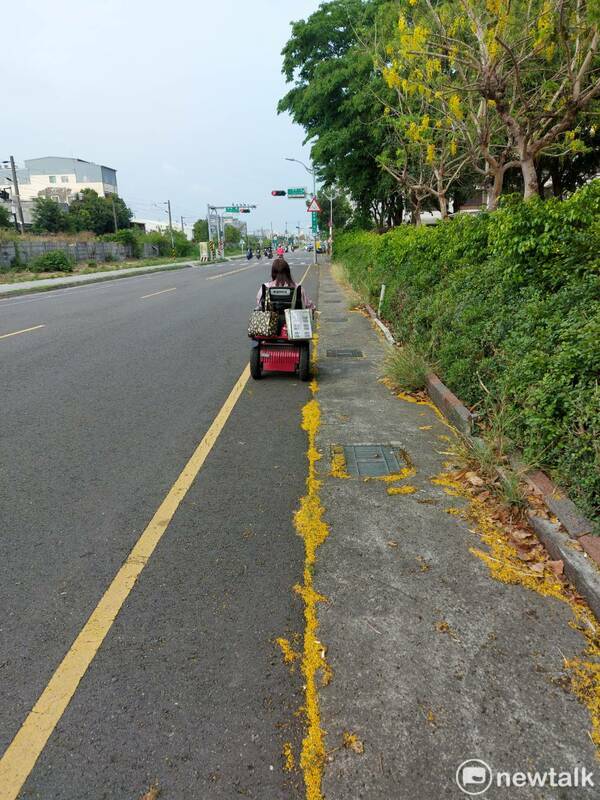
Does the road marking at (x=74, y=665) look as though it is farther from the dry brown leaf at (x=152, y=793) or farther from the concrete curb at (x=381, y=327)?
the concrete curb at (x=381, y=327)

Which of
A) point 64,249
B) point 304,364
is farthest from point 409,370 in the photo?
point 64,249

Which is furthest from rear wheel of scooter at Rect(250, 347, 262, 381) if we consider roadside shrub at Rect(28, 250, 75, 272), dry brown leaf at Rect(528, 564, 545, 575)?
roadside shrub at Rect(28, 250, 75, 272)

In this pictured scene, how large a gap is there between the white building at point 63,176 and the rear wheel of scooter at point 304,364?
116190mm

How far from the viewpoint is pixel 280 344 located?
26.0ft

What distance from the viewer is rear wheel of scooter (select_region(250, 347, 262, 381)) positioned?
7852mm

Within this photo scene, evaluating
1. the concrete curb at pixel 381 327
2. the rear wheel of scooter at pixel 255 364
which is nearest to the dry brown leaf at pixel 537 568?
the rear wheel of scooter at pixel 255 364

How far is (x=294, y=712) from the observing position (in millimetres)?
2410

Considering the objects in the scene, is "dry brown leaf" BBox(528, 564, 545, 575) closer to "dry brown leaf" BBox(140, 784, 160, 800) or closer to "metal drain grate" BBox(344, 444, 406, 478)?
"metal drain grate" BBox(344, 444, 406, 478)

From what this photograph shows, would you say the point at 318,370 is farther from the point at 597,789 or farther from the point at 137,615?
the point at 597,789

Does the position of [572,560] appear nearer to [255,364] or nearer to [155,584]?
[155,584]

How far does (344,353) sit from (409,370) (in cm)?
287

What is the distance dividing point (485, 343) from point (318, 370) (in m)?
3.44

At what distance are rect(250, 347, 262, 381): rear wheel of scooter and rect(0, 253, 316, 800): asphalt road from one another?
0.44 meters

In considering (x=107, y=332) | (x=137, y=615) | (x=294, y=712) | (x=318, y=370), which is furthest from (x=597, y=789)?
(x=107, y=332)
